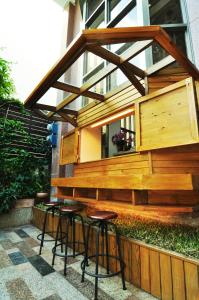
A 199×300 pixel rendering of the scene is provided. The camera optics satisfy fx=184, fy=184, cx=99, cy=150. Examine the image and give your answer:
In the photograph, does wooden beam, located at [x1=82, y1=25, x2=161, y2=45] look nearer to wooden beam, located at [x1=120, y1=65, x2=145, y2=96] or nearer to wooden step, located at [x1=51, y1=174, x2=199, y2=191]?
wooden beam, located at [x1=120, y1=65, x2=145, y2=96]

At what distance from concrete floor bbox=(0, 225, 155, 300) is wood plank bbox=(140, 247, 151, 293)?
0.07m

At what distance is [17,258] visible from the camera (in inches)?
124

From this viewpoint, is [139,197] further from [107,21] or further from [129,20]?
[107,21]

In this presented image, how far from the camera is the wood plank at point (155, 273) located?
2068 mm

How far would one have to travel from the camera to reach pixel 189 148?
287 centimetres

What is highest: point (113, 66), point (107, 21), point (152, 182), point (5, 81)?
point (107, 21)

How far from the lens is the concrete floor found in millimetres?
2123

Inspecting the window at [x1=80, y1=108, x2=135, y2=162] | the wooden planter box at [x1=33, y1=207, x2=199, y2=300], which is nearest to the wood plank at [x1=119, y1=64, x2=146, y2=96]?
the window at [x1=80, y1=108, x2=135, y2=162]

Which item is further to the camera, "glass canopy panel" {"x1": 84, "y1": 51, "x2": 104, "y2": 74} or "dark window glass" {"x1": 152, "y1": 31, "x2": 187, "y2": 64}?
"glass canopy panel" {"x1": 84, "y1": 51, "x2": 104, "y2": 74}

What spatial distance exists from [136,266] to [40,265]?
1.54 metres

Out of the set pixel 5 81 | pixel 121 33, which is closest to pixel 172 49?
pixel 121 33

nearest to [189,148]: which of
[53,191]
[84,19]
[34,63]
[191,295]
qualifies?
[191,295]

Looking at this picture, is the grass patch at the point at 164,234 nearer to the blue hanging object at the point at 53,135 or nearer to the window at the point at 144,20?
the window at the point at 144,20

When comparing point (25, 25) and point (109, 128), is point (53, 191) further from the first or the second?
point (25, 25)
